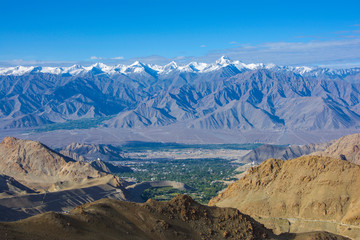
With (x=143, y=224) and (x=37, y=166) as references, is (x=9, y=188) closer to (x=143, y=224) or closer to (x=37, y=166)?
(x=37, y=166)

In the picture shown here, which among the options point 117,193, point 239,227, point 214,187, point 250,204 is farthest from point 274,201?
point 214,187

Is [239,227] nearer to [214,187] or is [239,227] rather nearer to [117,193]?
[117,193]

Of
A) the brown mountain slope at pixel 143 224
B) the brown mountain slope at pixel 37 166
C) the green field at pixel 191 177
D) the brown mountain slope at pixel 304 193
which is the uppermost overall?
the brown mountain slope at pixel 143 224

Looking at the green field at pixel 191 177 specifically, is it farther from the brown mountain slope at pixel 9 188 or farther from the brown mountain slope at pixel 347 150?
the brown mountain slope at pixel 347 150

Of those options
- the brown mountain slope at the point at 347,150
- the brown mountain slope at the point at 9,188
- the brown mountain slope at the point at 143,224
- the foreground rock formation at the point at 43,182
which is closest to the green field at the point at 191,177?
the foreground rock formation at the point at 43,182

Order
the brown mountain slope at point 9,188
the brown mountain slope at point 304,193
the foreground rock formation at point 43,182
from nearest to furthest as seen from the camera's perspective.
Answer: the brown mountain slope at point 304,193, the foreground rock formation at point 43,182, the brown mountain slope at point 9,188

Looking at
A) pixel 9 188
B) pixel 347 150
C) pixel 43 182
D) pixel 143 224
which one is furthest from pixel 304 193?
pixel 43 182

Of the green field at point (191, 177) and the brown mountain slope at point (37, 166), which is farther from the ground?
the brown mountain slope at point (37, 166)
